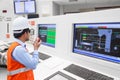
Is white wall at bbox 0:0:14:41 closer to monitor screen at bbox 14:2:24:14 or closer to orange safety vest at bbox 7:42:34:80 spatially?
monitor screen at bbox 14:2:24:14

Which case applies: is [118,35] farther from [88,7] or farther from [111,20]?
[88,7]

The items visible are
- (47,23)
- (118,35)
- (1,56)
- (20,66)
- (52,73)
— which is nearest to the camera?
(118,35)

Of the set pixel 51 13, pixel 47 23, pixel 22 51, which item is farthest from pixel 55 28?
pixel 51 13

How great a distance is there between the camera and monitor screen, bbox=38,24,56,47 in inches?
76.8

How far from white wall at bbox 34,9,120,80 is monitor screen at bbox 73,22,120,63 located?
0.04 m

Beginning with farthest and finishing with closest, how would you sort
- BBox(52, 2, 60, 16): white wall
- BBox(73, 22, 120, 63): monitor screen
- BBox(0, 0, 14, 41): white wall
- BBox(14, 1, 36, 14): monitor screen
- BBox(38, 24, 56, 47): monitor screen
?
BBox(14, 1, 36, 14): monitor screen < BBox(52, 2, 60, 16): white wall < BBox(0, 0, 14, 41): white wall < BBox(38, 24, 56, 47): monitor screen < BBox(73, 22, 120, 63): monitor screen

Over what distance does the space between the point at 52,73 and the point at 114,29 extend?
27.7 inches

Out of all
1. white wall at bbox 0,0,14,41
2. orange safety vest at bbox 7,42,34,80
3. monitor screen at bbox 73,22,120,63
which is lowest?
orange safety vest at bbox 7,42,34,80

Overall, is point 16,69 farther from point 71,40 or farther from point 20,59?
point 71,40

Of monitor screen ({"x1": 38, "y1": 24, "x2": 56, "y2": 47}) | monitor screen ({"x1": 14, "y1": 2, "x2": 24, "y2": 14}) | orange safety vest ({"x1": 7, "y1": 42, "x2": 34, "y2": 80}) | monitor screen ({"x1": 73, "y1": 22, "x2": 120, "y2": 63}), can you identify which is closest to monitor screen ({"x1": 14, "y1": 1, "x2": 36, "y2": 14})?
monitor screen ({"x1": 14, "y1": 2, "x2": 24, "y2": 14})

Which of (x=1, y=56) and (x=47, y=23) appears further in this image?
(x=1, y=56)

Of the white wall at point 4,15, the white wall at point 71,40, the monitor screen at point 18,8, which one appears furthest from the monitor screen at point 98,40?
the monitor screen at point 18,8

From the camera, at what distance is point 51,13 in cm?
373

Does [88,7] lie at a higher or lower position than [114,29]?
higher
